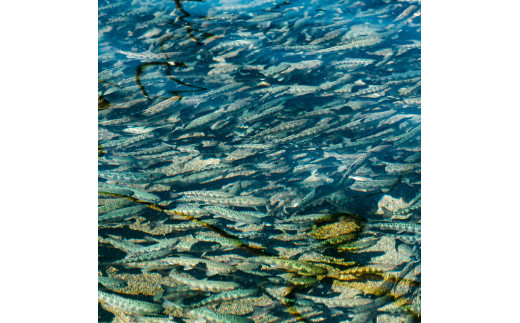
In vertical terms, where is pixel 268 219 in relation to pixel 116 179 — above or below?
below

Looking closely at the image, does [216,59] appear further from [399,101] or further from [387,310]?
[387,310]

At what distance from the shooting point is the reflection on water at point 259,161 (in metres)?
0.99

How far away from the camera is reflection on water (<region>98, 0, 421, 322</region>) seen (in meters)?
0.99

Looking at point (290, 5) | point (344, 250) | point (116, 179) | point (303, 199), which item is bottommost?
point (344, 250)

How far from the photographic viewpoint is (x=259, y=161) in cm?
110

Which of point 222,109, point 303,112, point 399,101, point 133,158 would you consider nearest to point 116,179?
point 133,158

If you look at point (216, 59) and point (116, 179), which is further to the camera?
point (216, 59)

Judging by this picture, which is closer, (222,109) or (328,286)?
(328,286)

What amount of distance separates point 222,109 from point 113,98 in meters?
0.35

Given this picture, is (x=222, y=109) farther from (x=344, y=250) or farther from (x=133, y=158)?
(x=344, y=250)

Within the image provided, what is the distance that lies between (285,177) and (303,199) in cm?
9

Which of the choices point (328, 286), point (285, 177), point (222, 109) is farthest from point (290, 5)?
point (328, 286)

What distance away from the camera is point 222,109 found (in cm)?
114

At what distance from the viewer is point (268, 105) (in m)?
1.15
